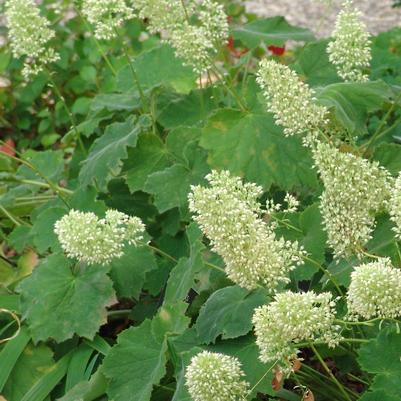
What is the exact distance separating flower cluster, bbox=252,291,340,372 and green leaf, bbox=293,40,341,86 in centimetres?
198

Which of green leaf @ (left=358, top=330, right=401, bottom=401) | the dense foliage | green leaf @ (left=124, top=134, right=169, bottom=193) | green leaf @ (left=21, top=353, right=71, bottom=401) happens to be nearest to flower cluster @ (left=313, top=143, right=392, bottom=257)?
the dense foliage

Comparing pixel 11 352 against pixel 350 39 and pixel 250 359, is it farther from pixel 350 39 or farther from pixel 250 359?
pixel 350 39

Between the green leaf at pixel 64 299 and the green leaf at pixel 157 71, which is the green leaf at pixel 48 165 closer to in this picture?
the green leaf at pixel 157 71

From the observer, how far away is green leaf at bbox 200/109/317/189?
362 centimetres

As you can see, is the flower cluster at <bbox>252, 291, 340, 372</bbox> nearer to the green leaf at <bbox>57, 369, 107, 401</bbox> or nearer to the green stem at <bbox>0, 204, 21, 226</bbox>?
the green leaf at <bbox>57, 369, 107, 401</bbox>

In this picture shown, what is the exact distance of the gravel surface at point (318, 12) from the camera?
8.94 meters

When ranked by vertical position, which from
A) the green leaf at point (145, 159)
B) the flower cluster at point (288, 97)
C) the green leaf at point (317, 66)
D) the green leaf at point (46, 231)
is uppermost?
the flower cluster at point (288, 97)

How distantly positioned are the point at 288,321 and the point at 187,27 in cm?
150

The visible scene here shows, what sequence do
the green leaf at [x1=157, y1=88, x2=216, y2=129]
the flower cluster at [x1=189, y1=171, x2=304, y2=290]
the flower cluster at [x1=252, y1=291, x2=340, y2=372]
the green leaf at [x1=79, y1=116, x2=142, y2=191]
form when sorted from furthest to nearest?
1. the green leaf at [x1=157, y1=88, x2=216, y2=129]
2. the green leaf at [x1=79, y1=116, x2=142, y2=191]
3. the flower cluster at [x1=189, y1=171, x2=304, y2=290]
4. the flower cluster at [x1=252, y1=291, x2=340, y2=372]

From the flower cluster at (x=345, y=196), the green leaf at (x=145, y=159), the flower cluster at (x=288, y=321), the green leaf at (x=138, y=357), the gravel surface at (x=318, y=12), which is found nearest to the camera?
the flower cluster at (x=288, y=321)

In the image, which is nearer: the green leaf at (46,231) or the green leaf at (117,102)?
the green leaf at (46,231)

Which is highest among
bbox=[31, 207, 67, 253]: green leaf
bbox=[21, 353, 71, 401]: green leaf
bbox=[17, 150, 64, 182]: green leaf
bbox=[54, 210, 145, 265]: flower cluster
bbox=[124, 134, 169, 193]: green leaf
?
bbox=[54, 210, 145, 265]: flower cluster

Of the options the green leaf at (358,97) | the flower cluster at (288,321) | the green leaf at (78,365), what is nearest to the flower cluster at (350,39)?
the green leaf at (358,97)

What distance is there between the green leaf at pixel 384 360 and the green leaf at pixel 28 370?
5.02ft
